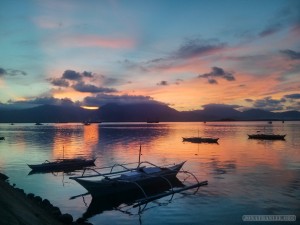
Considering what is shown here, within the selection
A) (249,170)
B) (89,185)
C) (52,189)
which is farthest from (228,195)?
(52,189)

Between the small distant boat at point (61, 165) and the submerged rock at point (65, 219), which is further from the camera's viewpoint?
the small distant boat at point (61, 165)

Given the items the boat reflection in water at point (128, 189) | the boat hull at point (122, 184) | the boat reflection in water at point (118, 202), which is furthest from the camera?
the boat hull at point (122, 184)

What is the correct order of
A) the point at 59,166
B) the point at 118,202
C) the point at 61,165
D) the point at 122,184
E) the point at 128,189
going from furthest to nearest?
1. the point at 61,165
2. the point at 59,166
3. the point at 128,189
4. the point at 122,184
5. the point at 118,202

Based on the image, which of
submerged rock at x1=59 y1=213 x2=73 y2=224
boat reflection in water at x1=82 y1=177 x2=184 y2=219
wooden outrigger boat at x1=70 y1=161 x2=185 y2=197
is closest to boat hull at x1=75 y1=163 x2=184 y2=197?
wooden outrigger boat at x1=70 y1=161 x2=185 y2=197

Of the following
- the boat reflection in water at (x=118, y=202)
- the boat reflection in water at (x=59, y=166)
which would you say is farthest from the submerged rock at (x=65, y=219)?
the boat reflection in water at (x=59, y=166)

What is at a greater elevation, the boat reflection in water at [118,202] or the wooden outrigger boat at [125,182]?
the wooden outrigger boat at [125,182]

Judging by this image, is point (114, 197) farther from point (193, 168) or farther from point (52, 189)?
point (193, 168)

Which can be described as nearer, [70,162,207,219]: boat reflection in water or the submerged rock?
the submerged rock

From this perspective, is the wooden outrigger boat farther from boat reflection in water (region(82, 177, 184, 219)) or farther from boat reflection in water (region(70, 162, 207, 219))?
boat reflection in water (region(82, 177, 184, 219))

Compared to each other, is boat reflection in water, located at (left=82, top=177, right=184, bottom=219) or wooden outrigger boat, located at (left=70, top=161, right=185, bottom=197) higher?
wooden outrigger boat, located at (left=70, top=161, right=185, bottom=197)

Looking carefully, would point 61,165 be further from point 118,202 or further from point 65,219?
point 65,219

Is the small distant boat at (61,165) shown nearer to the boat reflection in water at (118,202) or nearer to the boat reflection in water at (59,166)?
the boat reflection in water at (59,166)

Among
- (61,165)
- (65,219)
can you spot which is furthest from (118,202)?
(61,165)

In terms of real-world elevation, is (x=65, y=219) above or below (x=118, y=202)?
above
